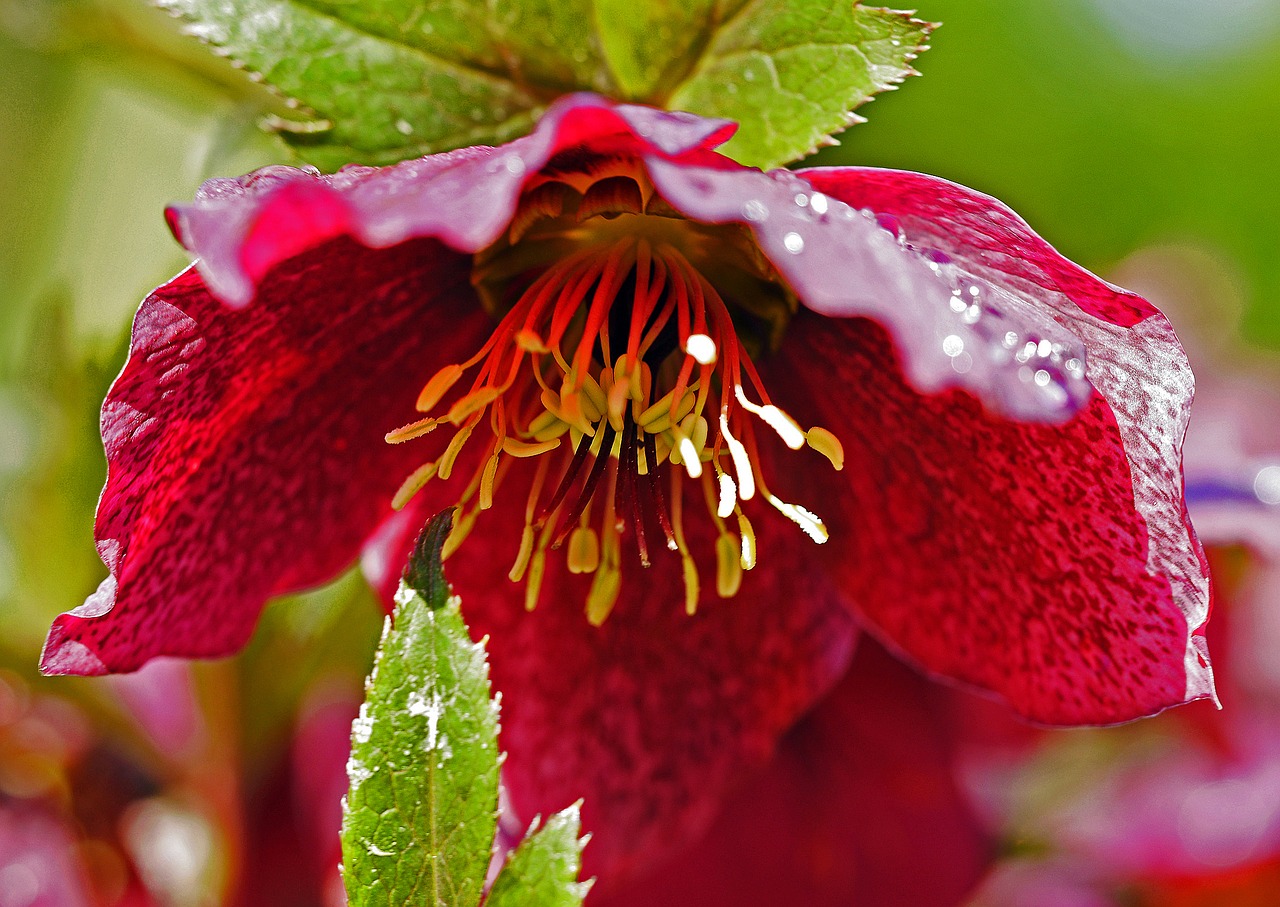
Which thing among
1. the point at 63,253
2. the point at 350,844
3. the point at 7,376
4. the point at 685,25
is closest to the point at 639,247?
the point at 685,25

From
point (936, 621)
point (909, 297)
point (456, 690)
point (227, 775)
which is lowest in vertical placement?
point (227, 775)

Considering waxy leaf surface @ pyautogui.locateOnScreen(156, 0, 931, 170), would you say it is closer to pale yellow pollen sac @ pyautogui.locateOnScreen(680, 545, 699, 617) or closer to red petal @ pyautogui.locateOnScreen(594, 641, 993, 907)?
pale yellow pollen sac @ pyautogui.locateOnScreen(680, 545, 699, 617)

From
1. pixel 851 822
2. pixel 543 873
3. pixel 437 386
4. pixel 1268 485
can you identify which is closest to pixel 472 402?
pixel 437 386

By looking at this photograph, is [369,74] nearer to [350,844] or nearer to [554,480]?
[554,480]

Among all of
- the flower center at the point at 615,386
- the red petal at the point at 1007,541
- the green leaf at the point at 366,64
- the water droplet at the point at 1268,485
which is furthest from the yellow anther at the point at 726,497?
the water droplet at the point at 1268,485

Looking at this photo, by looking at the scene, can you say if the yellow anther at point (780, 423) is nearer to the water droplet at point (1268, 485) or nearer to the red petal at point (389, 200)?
the red petal at point (389, 200)

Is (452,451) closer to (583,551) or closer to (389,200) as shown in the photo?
(583,551)
